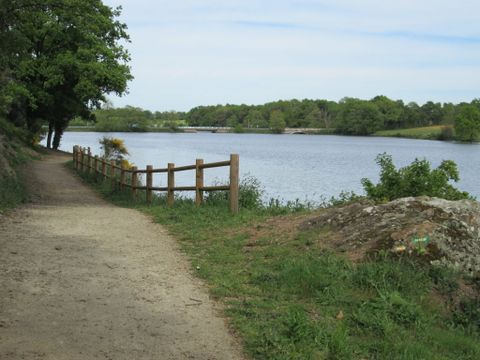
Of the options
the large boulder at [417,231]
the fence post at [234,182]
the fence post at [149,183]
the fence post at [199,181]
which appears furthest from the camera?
the fence post at [149,183]

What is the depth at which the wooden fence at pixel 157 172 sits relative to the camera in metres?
11.1

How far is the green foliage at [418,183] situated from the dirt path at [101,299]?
Answer: 355 centimetres

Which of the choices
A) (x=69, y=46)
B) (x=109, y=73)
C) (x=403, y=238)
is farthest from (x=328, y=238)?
(x=69, y=46)

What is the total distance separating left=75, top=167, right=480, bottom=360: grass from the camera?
4.74 metres

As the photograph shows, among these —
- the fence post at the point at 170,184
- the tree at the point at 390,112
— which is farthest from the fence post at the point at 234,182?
the tree at the point at 390,112

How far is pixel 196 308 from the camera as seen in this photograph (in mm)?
5590

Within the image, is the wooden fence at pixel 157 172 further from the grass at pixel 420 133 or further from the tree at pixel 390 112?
the tree at pixel 390 112

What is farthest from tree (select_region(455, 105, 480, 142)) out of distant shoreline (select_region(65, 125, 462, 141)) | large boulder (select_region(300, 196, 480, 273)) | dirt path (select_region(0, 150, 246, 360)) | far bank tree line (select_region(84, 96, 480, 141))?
large boulder (select_region(300, 196, 480, 273))

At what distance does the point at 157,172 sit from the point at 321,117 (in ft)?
460

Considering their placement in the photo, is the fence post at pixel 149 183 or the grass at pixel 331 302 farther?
the fence post at pixel 149 183

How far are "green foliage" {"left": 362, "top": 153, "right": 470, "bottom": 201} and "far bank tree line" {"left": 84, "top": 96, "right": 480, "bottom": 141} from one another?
90.2m

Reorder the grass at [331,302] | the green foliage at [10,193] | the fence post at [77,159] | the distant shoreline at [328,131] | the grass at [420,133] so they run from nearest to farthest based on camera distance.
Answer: the grass at [331,302] → the green foliage at [10,193] → the fence post at [77,159] → the grass at [420,133] → the distant shoreline at [328,131]

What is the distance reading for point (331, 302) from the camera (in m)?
5.77

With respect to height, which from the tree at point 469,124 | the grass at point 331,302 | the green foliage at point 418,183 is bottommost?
the grass at point 331,302
